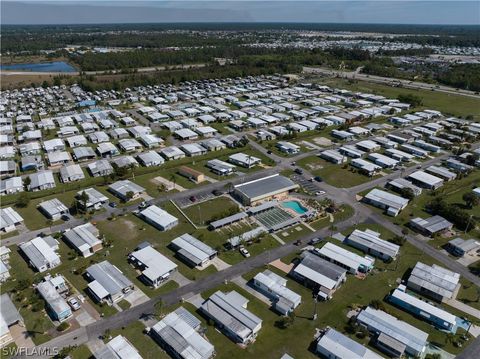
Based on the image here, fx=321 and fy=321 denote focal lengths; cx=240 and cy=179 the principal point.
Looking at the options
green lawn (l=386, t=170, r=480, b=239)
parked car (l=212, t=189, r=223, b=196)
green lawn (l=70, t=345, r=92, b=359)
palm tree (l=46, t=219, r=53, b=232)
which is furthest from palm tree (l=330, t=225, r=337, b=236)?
palm tree (l=46, t=219, r=53, b=232)

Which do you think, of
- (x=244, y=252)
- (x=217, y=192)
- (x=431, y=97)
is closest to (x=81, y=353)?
(x=244, y=252)

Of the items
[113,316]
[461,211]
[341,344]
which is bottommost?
[113,316]

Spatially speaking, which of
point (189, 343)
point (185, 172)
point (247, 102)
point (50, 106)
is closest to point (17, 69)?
point (50, 106)

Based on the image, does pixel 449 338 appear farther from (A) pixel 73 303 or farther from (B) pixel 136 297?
(A) pixel 73 303

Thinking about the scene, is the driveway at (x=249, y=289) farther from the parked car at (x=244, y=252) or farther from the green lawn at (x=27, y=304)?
the green lawn at (x=27, y=304)

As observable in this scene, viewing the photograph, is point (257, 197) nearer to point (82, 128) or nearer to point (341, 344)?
point (341, 344)

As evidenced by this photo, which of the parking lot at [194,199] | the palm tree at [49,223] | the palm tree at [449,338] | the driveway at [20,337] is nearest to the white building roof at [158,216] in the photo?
the parking lot at [194,199]
